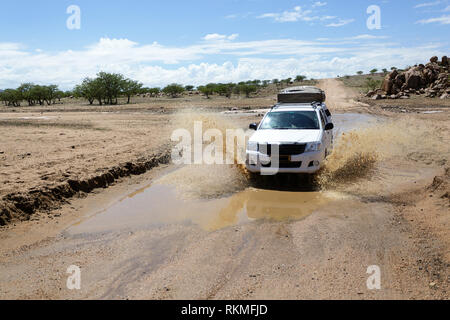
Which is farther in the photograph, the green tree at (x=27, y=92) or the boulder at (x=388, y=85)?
the green tree at (x=27, y=92)

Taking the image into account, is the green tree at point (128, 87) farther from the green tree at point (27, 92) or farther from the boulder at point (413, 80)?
the boulder at point (413, 80)

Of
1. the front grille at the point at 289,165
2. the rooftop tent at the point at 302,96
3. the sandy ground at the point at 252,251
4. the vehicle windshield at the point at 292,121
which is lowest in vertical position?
the sandy ground at the point at 252,251

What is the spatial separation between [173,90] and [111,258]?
68.1m

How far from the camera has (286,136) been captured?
27.6ft

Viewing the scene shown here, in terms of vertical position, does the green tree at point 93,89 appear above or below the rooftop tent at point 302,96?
above

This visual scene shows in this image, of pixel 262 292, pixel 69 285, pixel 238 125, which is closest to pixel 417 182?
pixel 262 292

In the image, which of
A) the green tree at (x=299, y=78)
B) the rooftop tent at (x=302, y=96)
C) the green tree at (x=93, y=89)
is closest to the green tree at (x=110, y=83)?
the green tree at (x=93, y=89)

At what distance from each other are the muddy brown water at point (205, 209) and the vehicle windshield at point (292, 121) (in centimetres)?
187

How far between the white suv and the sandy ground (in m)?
0.84

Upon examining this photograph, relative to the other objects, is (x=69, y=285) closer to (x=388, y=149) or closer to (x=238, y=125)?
(x=388, y=149)

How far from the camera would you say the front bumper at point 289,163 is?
7.90m

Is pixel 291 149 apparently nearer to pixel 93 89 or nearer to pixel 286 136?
pixel 286 136

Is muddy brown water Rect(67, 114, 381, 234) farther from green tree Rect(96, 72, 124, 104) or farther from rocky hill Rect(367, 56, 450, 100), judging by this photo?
green tree Rect(96, 72, 124, 104)

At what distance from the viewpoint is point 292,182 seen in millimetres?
8641
